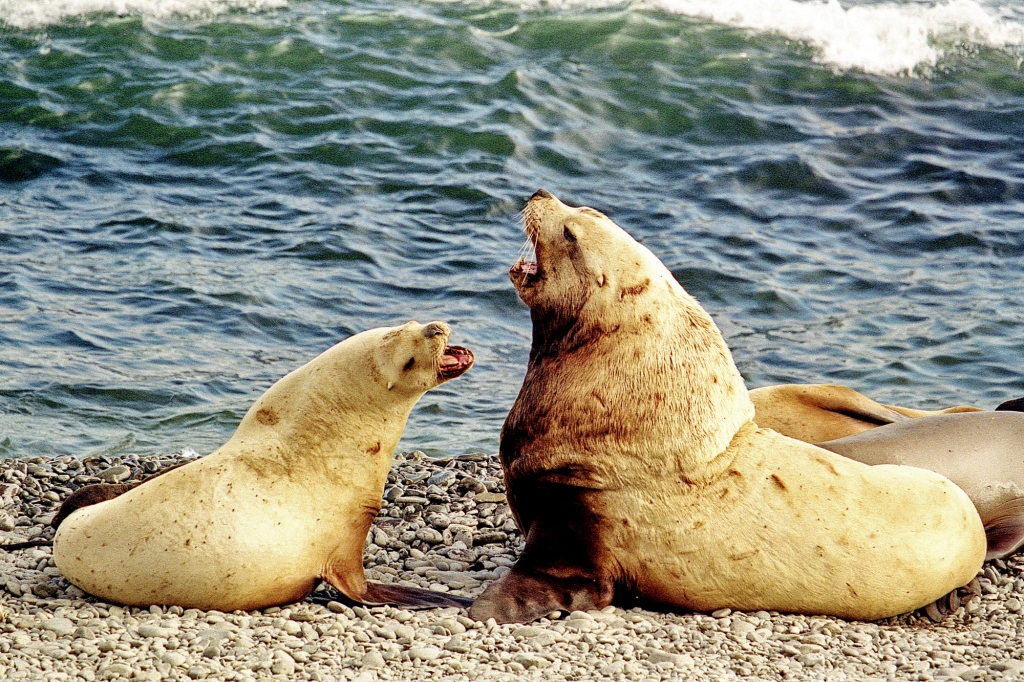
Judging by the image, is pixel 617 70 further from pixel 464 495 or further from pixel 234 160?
pixel 464 495

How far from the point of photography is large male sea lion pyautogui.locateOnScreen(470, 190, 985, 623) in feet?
16.4

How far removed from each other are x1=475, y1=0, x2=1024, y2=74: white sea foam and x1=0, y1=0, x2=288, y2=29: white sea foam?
14.2ft

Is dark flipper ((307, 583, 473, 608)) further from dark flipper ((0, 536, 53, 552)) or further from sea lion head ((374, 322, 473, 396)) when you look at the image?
dark flipper ((0, 536, 53, 552))

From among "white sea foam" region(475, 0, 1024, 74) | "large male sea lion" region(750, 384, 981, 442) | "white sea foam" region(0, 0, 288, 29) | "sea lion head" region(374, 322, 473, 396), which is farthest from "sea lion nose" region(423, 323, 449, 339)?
"white sea foam" region(0, 0, 288, 29)

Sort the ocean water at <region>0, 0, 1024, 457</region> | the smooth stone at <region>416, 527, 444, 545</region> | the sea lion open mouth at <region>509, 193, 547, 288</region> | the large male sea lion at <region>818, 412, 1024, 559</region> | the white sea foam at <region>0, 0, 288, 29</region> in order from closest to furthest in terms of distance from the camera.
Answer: the sea lion open mouth at <region>509, 193, 547, 288</region>
the large male sea lion at <region>818, 412, 1024, 559</region>
the smooth stone at <region>416, 527, 444, 545</region>
the ocean water at <region>0, 0, 1024, 457</region>
the white sea foam at <region>0, 0, 288, 29</region>

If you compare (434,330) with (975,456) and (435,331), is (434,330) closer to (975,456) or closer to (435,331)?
(435,331)

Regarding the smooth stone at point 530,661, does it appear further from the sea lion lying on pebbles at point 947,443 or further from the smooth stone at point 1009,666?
the sea lion lying on pebbles at point 947,443

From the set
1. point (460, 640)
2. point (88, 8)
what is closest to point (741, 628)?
point (460, 640)

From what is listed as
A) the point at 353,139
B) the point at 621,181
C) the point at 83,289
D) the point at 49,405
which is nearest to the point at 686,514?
the point at 49,405

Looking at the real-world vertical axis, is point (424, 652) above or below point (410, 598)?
above

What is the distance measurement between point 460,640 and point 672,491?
106 centimetres

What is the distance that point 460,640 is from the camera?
449 cm

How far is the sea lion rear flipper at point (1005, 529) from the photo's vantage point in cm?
570

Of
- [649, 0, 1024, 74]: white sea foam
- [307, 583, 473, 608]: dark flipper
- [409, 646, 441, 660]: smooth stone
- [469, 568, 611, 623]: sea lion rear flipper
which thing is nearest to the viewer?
[409, 646, 441, 660]: smooth stone
